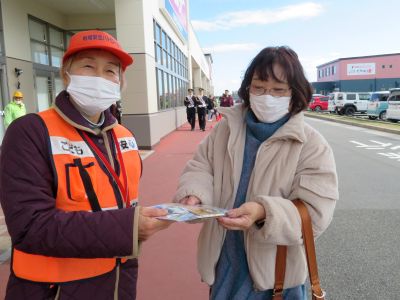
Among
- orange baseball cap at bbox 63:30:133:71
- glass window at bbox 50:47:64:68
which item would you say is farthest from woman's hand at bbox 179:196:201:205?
glass window at bbox 50:47:64:68

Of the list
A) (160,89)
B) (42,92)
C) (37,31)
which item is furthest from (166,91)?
(37,31)

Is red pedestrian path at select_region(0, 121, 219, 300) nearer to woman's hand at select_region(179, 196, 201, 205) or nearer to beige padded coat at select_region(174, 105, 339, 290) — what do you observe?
beige padded coat at select_region(174, 105, 339, 290)

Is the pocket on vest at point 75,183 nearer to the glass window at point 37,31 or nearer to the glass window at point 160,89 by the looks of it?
the glass window at point 37,31

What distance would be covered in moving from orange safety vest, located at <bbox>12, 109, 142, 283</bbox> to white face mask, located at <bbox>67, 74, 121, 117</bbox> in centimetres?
15

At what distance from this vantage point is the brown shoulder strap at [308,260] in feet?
5.17

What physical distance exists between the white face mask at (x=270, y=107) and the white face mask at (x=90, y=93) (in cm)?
72

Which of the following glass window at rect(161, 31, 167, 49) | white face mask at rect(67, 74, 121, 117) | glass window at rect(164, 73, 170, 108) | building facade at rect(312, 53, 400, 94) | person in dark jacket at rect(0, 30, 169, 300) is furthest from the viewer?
building facade at rect(312, 53, 400, 94)

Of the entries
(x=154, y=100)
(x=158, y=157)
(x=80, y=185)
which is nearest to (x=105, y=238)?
(x=80, y=185)

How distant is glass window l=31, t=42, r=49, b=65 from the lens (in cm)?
1109

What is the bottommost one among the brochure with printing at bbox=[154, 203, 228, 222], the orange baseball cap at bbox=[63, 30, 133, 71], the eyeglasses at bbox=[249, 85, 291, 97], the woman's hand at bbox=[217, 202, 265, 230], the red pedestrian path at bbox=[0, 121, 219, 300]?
the red pedestrian path at bbox=[0, 121, 219, 300]

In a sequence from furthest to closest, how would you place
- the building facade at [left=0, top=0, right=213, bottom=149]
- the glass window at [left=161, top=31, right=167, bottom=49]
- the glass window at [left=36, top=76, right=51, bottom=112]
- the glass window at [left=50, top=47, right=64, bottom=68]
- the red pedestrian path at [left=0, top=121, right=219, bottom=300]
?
the glass window at [left=161, top=31, right=167, bottom=49], the glass window at [left=50, top=47, right=64, bottom=68], the glass window at [left=36, top=76, right=51, bottom=112], the building facade at [left=0, top=0, right=213, bottom=149], the red pedestrian path at [left=0, top=121, right=219, bottom=300]

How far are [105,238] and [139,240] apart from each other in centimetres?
15

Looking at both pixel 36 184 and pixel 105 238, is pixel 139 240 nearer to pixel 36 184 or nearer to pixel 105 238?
pixel 105 238

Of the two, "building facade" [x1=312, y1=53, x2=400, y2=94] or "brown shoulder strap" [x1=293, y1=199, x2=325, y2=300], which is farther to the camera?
"building facade" [x1=312, y1=53, x2=400, y2=94]
